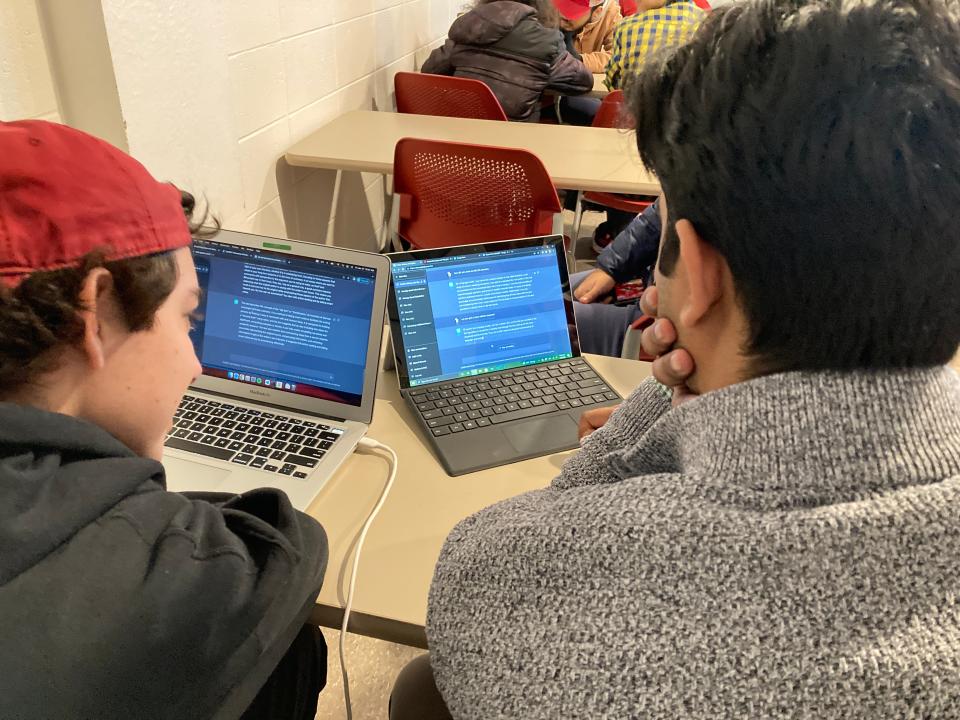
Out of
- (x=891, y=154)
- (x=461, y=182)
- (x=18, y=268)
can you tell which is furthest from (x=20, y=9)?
(x=891, y=154)

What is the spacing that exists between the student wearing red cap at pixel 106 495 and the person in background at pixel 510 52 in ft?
8.99

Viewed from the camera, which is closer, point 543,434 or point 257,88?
point 543,434

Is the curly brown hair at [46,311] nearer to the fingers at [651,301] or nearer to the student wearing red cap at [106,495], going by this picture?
the student wearing red cap at [106,495]

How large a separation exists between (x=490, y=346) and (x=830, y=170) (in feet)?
2.46

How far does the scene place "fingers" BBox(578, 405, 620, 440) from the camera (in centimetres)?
105

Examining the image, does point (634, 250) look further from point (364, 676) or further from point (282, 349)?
point (364, 676)

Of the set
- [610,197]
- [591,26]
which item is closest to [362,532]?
[610,197]

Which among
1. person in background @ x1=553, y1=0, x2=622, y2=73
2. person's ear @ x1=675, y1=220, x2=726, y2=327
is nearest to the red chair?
person in background @ x1=553, y1=0, x2=622, y2=73

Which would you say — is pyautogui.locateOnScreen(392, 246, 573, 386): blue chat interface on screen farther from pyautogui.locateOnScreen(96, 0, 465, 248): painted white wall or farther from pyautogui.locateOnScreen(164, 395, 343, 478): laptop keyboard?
pyautogui.locateOnScreen(96, 0, 465, 248): painted white wall

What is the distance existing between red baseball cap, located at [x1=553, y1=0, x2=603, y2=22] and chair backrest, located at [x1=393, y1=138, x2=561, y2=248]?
8.31ft

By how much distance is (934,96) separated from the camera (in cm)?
48

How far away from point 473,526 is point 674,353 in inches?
9.8

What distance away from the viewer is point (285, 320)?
1097 millimetres

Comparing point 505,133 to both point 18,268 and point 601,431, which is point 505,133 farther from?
point 18,268
